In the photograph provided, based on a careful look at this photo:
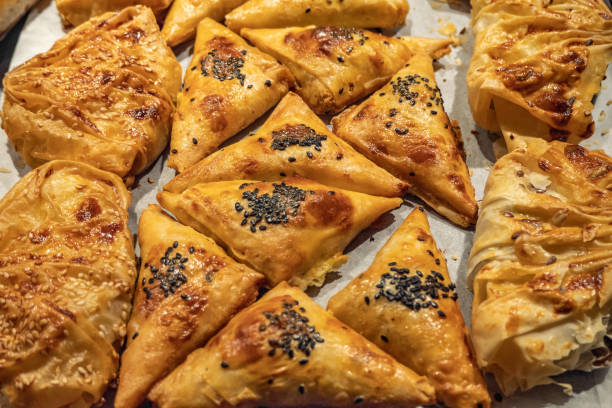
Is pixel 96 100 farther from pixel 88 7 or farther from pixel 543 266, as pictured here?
pixel 543 266

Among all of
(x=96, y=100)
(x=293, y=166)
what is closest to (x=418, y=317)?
(x=293, y=166)

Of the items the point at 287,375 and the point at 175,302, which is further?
the point at 175,302

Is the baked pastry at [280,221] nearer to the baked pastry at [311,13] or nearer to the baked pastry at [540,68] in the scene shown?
the baked pastry at [540,68]

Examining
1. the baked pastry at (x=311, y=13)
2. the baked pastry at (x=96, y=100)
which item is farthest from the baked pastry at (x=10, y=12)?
the baked pastry at (x=311, y=13)

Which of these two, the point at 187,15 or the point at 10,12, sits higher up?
the point at 10,12

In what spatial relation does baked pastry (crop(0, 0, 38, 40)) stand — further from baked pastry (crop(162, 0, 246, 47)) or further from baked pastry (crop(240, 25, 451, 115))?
baked pastry (crop(240, 25, 451, 115))

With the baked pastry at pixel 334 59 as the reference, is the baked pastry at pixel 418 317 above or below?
below

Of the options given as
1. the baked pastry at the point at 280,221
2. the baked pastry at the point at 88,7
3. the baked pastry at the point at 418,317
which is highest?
the baked pastry at the point at 88,7
